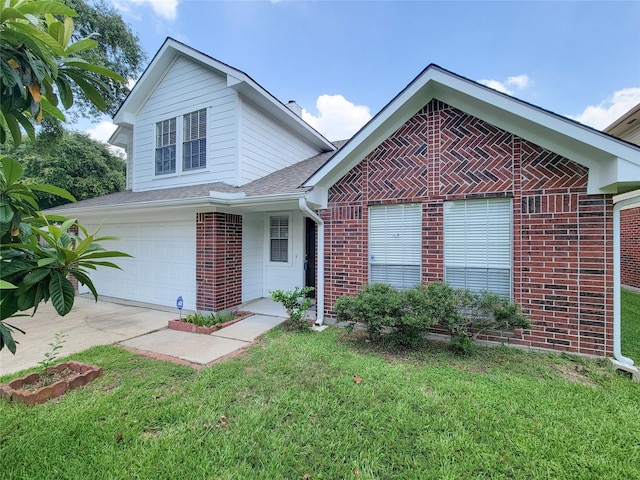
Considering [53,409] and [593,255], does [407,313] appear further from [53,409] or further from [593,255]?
[53,409]

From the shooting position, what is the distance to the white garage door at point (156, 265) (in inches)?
302

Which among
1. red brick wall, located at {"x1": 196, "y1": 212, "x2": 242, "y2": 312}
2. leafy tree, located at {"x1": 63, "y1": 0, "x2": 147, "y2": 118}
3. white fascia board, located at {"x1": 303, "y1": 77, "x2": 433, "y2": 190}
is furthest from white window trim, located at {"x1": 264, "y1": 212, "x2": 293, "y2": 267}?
leafy tree, located at {"x1": 63, "y1": 0, "x2": 147, "y2": 118}

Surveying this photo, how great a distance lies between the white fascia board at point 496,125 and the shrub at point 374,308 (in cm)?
249

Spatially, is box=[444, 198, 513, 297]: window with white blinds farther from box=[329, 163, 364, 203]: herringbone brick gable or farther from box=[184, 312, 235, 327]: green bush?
box=[184, 312, 235, 327]: green bush

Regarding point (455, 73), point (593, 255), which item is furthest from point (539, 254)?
point (455, 73)

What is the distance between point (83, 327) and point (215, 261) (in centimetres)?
307

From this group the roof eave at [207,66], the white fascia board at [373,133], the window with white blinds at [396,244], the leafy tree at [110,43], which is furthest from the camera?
the leafy tree at [110,43]

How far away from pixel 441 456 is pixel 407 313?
231 centimetres

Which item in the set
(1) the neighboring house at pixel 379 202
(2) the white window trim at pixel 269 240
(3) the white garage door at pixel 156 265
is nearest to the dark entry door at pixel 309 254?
(1) the neighboring house at pixel 379 202

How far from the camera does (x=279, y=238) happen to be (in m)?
8.78

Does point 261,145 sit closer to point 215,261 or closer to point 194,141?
point 194,141

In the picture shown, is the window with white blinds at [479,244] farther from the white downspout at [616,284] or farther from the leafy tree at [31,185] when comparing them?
the leafy tree at [31,185]

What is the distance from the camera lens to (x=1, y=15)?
1358 mm

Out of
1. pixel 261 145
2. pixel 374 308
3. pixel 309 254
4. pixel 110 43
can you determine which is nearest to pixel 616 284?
pixel 374 308
